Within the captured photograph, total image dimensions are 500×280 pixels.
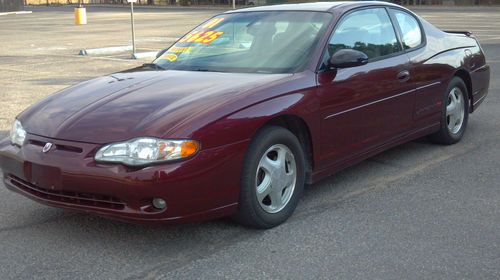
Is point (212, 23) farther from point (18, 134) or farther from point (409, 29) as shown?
point (18, 134)

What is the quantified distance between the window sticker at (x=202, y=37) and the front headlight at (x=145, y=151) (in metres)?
1.72

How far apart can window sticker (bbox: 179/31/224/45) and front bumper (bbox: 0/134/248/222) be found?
1.55 m

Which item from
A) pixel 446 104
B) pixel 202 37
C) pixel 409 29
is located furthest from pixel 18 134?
pixel 446 104

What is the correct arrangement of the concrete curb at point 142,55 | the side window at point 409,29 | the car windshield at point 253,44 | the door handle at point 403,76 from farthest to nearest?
the concrete curb at point 142,55 → the side window at point 409,29 → the door handle at point 403,76 → the car windshield at point 253,44

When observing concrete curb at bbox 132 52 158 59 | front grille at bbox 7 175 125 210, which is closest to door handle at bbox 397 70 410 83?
front grille at bbox 7 175 125 210

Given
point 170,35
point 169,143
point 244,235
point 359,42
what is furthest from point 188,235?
point 170,35

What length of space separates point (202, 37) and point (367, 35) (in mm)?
1393

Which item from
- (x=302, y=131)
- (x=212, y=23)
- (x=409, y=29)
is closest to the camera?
(x=302, y=131)

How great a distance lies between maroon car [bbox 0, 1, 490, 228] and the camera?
3.52 m

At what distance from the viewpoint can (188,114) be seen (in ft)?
12.0

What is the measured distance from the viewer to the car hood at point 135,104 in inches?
143

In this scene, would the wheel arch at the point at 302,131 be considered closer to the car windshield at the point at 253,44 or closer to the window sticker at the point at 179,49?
the car windshield at the point at 253,44

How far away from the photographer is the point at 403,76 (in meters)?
5.25

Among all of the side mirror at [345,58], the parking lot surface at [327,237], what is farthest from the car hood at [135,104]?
the parking lot surface at [327,237]
